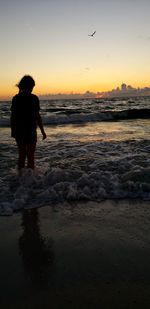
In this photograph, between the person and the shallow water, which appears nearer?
the shallow water

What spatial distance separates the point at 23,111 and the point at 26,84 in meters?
0.47

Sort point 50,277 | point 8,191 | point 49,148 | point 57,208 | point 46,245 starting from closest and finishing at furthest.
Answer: point 50,277, point 46,245, point 57,208, point 8,191, point 49,148

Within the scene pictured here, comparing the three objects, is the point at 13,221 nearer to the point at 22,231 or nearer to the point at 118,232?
the point at 22,231

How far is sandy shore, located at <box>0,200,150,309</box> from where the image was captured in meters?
2.39

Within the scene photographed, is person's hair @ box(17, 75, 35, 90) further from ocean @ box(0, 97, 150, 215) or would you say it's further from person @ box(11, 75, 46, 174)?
ocean @ box(0, 97, 150, 215)

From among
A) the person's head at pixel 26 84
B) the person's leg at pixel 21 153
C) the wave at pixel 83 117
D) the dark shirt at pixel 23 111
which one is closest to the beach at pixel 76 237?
the person's leg at pixel 21 153

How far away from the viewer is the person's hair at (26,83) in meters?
5.56

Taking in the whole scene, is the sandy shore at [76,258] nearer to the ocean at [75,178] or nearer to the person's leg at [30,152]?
the ocean at [75,178]

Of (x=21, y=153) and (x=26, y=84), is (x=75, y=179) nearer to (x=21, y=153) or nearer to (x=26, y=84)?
(x=21, y=153)

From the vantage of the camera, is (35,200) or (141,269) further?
(35,200)

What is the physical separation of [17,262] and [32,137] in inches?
125

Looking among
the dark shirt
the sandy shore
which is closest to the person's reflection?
the sandy shore

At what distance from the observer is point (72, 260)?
A: 115 inches

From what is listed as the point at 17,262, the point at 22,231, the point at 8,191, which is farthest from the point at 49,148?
the point at 17,262
